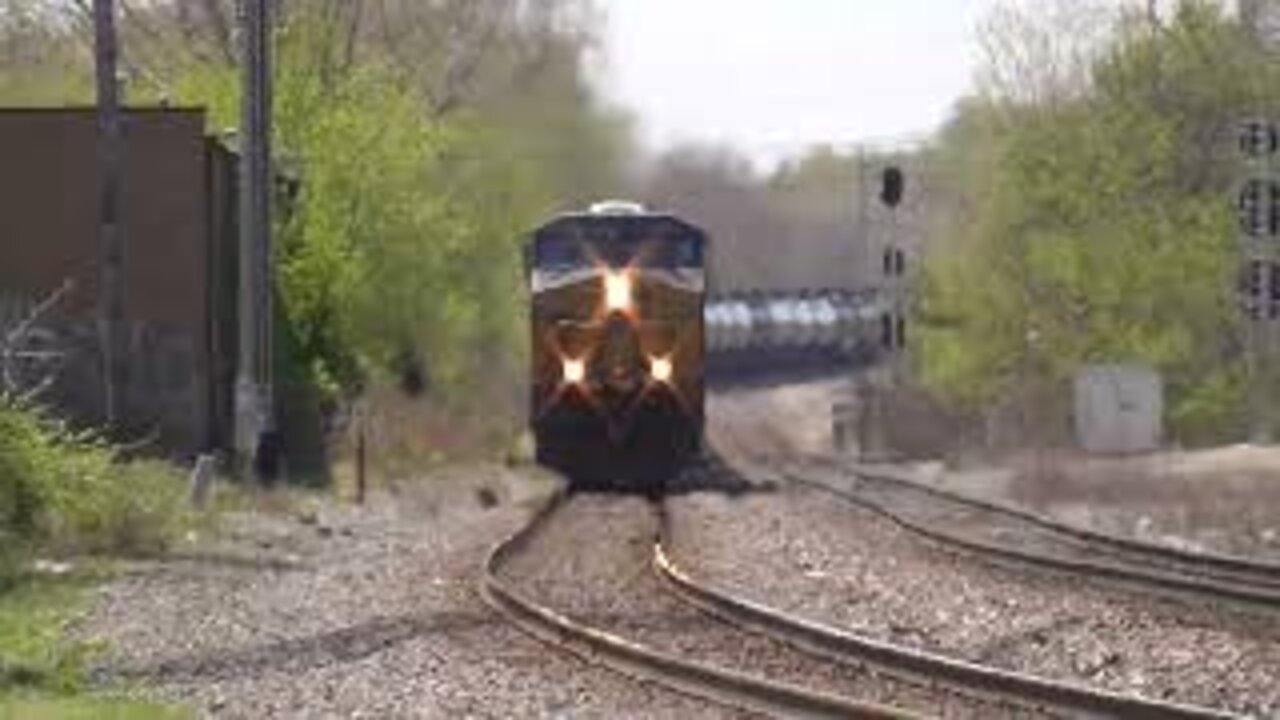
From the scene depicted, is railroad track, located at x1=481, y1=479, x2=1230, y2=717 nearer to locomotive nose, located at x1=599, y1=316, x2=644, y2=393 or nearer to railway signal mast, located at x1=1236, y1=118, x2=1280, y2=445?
locomotive nose, located at x1=599, y1=316, x2=644, y2=393

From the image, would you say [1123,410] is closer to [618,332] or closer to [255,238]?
[618,332]

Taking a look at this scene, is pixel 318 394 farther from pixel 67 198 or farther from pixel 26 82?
pixel 26 82

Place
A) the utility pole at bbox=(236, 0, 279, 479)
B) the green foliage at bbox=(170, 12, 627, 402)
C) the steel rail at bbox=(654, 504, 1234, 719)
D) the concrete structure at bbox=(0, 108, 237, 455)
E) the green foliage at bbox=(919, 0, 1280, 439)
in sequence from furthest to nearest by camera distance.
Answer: the green foliage at bbox=(919, 0, 1280, 439) < the green foliage at bbox=(170, 12, 627, 402) < the concrete structure at bbox=(0, 108, 237, 455) < the utility pole at bbox=(236, 0, 279, 479) < the steel rail at bbox=(654, 504, 1234, 719)

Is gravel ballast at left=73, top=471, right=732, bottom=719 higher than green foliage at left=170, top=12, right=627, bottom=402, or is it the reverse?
green foliage at left=170, top=12, right=627, bottom=402

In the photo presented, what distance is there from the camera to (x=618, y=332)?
39938 millimetres

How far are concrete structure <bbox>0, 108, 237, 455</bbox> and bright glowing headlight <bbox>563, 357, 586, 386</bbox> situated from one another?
5189 millimetres

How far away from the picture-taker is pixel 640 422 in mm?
40500

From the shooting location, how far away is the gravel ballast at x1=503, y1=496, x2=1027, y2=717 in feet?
52.7

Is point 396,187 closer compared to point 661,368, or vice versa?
point 661,368

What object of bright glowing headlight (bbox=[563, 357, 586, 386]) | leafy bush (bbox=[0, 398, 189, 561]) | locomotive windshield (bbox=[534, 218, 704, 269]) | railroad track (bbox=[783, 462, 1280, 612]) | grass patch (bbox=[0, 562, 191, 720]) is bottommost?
railroad track (bbox=[783, 462, 1280, 612])

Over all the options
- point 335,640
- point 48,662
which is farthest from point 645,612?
point 48,662

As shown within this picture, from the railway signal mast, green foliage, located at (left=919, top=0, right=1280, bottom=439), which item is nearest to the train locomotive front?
the railway signal mast

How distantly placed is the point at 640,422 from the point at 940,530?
388 inches

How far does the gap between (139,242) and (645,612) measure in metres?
21.2
